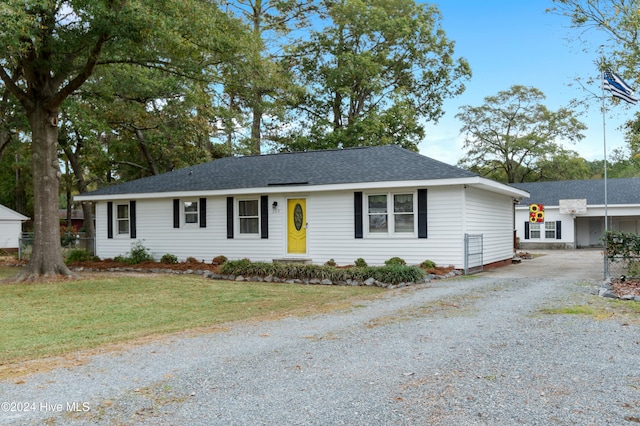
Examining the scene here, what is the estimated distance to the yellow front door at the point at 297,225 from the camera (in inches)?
620

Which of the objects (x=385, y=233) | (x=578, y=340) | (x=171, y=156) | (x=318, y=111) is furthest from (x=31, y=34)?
A: (x=318, y=111)

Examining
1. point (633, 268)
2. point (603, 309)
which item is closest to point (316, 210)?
A: point (633, 268)

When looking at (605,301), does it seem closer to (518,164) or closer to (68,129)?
(68,129)

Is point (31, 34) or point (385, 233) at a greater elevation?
point (31, 34)

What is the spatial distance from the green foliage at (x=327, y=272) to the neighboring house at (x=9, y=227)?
1978 cm

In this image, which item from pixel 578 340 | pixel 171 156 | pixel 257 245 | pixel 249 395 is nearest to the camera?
pixel 249 395

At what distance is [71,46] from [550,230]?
89.0ft

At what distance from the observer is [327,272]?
1280 centimetres

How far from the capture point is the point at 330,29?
29.4 m

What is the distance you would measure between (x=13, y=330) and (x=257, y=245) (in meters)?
9.35

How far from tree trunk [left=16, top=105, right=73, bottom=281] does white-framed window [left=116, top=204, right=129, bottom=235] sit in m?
4.76

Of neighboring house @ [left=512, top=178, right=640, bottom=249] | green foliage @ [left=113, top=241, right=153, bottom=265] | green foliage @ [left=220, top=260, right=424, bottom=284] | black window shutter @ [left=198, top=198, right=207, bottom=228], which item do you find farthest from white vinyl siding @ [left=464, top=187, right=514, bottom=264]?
neighboring house @ [left=512, top=178, right=640, bottom=249]

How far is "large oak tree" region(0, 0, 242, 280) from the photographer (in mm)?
10922

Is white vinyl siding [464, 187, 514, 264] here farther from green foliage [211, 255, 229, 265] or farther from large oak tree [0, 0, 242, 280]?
large oak tree [0, 0, 242, 280]
